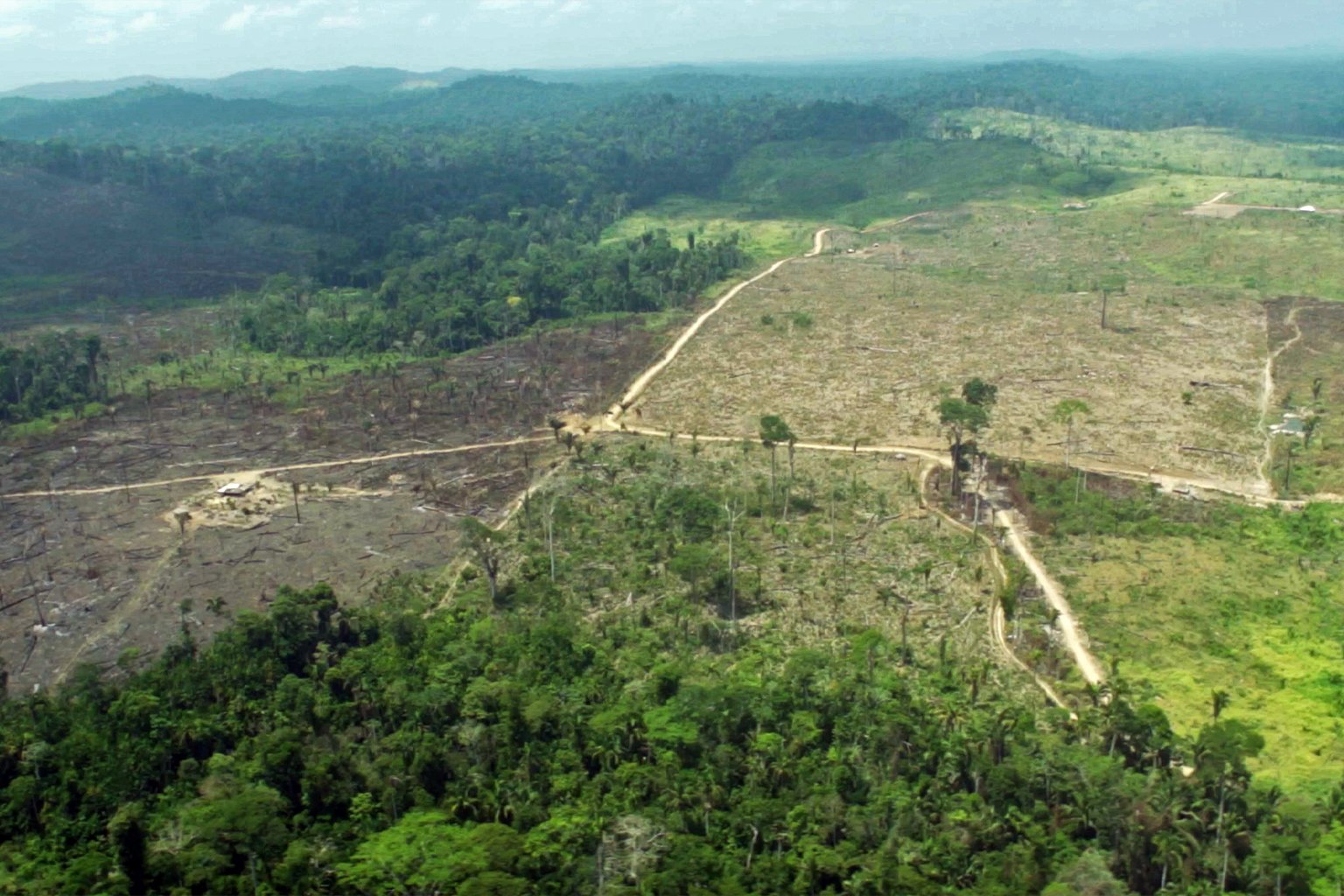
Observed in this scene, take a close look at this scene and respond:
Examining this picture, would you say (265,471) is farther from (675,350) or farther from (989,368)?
(989,368)

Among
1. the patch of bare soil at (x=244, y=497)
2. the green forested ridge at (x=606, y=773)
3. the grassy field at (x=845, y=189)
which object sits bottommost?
the green forested ridge at (x=606, y=773)

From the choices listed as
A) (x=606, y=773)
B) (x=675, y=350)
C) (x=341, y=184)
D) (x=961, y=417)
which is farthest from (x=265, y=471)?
(x=341, y=184)

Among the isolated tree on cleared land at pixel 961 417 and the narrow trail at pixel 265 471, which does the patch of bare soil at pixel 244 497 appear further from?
the isolated tree on cleared land at pixel 961 417

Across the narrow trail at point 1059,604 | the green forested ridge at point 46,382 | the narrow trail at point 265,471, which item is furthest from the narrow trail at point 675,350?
the green forested ridge at point 46,382

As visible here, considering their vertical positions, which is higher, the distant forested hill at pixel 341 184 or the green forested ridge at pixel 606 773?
the distant forested hill at pixel 341 184

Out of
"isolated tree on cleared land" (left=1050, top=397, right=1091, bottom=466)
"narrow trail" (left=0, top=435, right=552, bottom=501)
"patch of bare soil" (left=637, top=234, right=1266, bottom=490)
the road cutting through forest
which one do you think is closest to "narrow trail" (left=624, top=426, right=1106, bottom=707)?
the road cutting through forest

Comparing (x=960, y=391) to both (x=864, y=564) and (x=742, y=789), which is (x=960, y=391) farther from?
(x=742, y=789)
